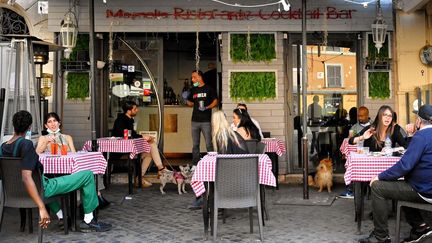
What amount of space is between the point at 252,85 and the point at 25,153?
18.0ft

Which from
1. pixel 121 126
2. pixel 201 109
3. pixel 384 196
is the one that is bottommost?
pixel 384 196

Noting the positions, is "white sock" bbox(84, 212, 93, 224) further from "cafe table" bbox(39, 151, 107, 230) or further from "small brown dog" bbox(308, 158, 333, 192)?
"small brown dog" bbox(308, 158, 333, 192)

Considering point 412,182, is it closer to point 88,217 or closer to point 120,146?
point 88,217

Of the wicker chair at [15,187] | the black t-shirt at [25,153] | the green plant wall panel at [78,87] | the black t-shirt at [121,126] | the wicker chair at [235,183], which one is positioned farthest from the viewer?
the green plant wall panel at [78,87]

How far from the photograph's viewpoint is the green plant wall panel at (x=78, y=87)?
9.45 metres

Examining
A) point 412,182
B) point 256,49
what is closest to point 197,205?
point 412,182

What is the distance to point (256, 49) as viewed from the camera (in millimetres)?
9367

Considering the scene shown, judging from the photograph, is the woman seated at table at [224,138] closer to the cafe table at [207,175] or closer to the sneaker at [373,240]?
the cafe table at [207,175]

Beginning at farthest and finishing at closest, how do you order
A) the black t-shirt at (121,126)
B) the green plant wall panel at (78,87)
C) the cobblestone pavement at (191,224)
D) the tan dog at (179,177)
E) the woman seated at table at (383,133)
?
the green plant wall panel at (78,87) < the black t-shirt at (121,126) < the tan dog at (179,177) < the woman seated at table at (383,133) < the cobblestone pavement at (191,224)

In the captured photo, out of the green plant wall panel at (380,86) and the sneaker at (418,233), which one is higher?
the green plant wall panel at (380,86)

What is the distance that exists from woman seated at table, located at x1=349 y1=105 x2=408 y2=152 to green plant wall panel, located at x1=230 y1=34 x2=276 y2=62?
12.2 feet

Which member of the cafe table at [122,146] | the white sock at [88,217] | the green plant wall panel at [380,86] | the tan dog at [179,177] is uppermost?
the green plant wall panel at [380,86]

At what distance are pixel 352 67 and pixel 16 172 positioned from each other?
6.76 m

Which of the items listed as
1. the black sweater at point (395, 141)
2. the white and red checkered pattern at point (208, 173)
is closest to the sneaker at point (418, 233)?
the black sweater at point (395, 141)
